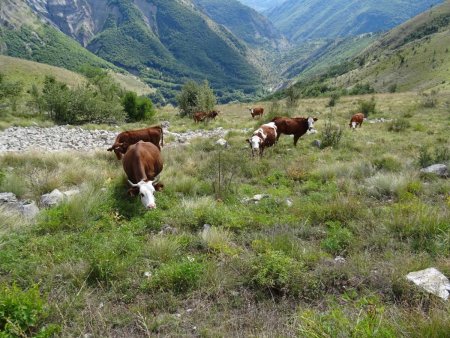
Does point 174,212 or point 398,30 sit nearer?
point 174,212

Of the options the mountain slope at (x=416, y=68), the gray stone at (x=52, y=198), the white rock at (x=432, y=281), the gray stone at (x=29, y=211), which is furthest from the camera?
the mountain slope at (x=416, y=68)

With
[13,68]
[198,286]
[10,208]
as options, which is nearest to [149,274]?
[198,286]

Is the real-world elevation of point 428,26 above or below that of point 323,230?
above

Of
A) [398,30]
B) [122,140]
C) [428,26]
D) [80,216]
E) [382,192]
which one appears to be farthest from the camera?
[398,30]

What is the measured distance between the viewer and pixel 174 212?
781 cm

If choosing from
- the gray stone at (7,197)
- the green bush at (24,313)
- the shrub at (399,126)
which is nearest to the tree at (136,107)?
the shrub at (399,126)

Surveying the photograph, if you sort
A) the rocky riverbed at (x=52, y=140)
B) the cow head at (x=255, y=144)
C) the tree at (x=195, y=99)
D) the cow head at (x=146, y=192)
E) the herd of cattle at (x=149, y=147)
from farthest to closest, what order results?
the tree at (x=195, y=99) → the rocky riverbed at (x=52, y=140) → the cow head at (x=255, y=144) → the herd of cattle at (x=149, y=147) → the cow head at (x=146, y=192)

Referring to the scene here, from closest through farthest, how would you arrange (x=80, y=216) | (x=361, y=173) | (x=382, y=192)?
(x=80, y=216) < (x=382, y=192) < (x=361, y=173)

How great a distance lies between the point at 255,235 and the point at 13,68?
4066 inches

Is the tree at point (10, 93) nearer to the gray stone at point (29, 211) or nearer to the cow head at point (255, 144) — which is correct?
the cow head at point (255, 144)

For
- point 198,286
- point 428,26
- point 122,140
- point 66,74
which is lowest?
point 198,286

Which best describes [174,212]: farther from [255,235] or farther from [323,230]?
[323,230]

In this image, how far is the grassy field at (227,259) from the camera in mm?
4243

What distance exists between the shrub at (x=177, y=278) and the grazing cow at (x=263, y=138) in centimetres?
960
